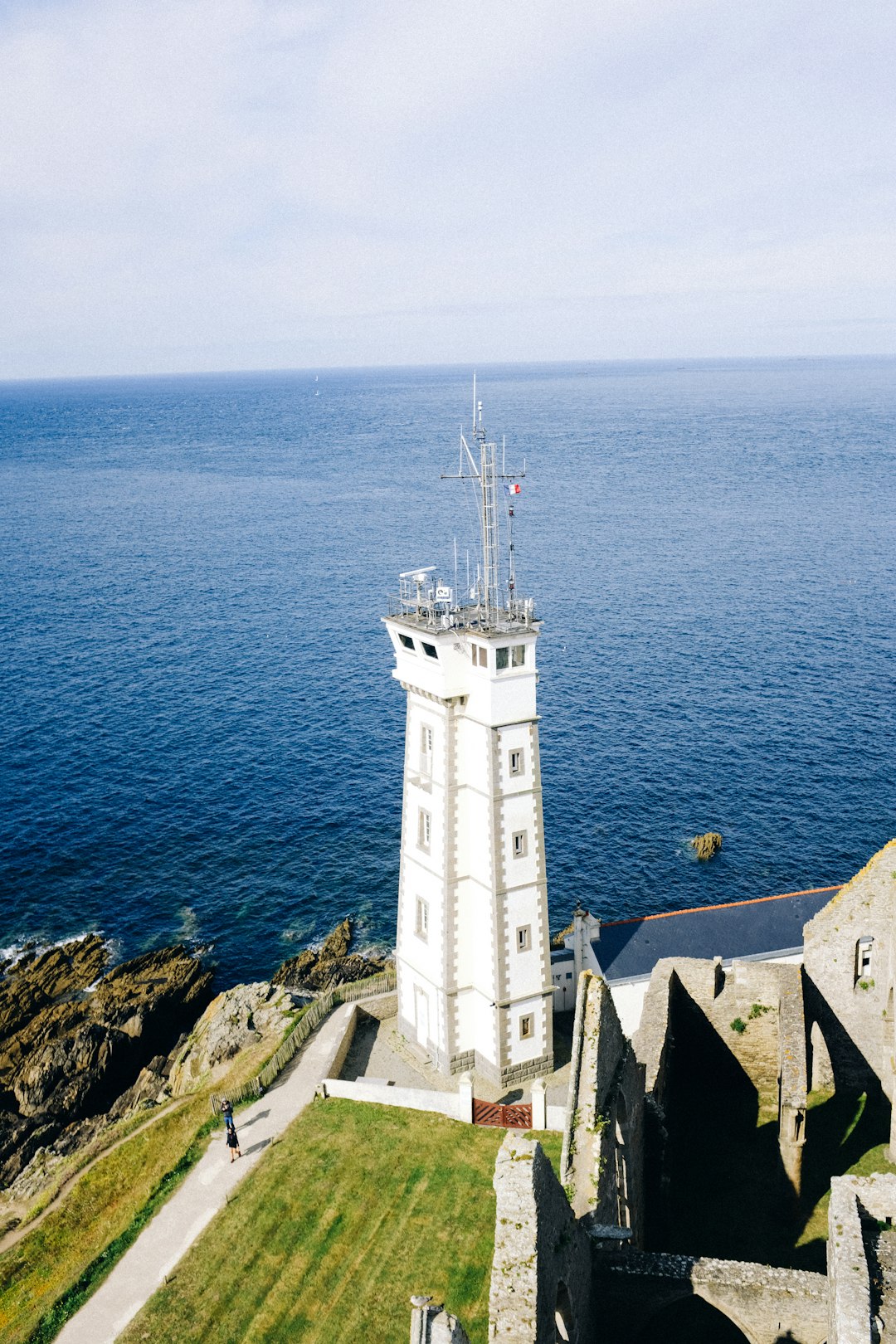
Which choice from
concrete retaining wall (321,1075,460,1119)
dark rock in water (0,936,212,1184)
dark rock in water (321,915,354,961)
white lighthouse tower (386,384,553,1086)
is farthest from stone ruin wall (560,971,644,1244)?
dark rock in water (321,915,354,961)

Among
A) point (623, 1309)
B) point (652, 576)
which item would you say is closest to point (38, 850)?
point (623, 1309)

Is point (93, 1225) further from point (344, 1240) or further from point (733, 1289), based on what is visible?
point (733, 1289)

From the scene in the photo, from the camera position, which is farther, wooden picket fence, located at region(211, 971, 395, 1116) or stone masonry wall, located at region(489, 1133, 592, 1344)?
wooden picket fence, located at region(211, 971, 395, 1116)

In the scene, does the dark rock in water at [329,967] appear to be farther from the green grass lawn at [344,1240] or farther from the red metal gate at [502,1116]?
the red metal gate at [502,1116]

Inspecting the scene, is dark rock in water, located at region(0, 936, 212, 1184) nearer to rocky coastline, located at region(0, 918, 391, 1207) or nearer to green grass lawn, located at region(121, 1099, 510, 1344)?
rocky coastline, located at region(0, 918, 391, 1207)

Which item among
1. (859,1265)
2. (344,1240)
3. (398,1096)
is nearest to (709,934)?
(398,1096)

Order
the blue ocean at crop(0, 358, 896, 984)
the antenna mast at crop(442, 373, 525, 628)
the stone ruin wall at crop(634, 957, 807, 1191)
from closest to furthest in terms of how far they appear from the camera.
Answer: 1. the stone ruin wall at crop(634, 957, 807, 1191)
2. the antenna mast at crop(442, 373, 525, 628)
3. the blue ocean at crop(0, 358, 896, 984)
